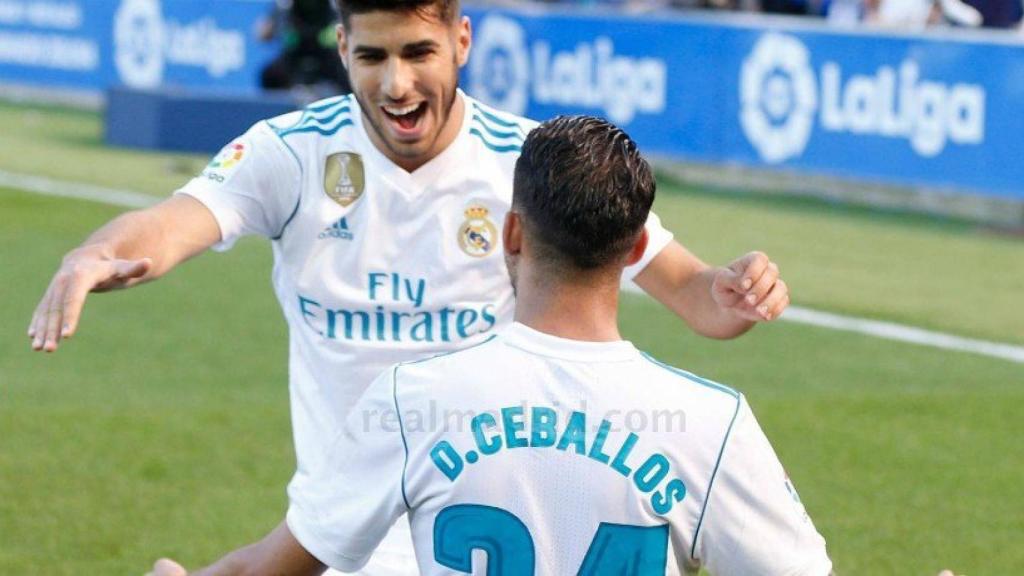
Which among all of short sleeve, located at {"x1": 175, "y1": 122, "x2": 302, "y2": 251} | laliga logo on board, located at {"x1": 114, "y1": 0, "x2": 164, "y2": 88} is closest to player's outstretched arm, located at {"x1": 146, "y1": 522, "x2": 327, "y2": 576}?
short sleeve, located at {"x1": 175, "y1": 122, "x2": 302, "y2": 251}

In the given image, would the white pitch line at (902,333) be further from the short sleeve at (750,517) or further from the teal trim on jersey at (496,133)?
the short sleeve at (750,517)

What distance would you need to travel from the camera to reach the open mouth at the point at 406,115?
5.00m

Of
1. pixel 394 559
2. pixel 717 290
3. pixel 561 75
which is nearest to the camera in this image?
pixel 717 290

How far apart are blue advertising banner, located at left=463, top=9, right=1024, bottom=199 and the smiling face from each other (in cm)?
1201

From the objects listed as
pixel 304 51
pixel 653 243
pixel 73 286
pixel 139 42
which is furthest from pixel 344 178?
pixel 139 42

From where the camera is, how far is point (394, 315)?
5.11m

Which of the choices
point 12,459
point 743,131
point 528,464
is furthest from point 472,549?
point 743,131

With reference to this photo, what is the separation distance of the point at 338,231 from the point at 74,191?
43.5 feet

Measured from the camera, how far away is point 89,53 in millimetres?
26219

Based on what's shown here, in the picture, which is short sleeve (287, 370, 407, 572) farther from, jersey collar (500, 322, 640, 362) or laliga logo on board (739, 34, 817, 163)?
laliga logo on board (739, 34, 817, 163)

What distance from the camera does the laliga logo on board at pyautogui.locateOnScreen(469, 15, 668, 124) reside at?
1956 cm

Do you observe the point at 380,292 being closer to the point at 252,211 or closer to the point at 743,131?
the point at 252,211

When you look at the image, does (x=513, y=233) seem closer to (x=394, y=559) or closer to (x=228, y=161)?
(x=394, y=559)

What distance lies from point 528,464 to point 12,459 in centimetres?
581
